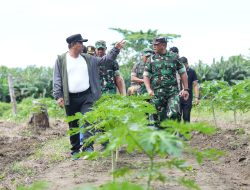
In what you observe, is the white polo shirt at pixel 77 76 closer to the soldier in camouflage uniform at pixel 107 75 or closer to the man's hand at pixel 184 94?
the soldier in camouflage uniform at pixel 107 75

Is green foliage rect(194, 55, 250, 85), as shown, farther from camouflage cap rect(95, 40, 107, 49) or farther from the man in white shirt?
the man in white shirt

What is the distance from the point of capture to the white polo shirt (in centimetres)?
709

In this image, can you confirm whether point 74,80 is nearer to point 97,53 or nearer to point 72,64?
point 72,64

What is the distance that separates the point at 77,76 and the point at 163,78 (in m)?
1.43

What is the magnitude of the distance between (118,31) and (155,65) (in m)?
30.4

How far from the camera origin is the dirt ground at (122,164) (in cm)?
542

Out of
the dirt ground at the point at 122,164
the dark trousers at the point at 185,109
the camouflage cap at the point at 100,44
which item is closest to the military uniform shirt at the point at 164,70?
the camouflage cap at the point at 100,44

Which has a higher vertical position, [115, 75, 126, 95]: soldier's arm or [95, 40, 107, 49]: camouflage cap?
[95, 40, 107, 49]: camouflage cap

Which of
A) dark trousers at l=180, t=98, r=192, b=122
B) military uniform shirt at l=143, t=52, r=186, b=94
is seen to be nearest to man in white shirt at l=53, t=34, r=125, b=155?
military uniform shirt at l=143, t=52, r=186, b=94

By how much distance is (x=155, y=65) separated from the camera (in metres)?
7.82

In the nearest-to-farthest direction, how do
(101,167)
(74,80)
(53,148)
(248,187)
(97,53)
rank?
(248,187)
(101,167)
(74,80)
(97,53)
(53,148)

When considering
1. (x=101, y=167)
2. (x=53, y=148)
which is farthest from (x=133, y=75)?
(x=101, y=167)

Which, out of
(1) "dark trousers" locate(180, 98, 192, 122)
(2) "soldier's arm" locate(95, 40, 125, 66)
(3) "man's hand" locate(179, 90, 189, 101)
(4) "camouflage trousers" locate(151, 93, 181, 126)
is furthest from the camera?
(1) "dark trousers" locate(180, 98, 192, 122)

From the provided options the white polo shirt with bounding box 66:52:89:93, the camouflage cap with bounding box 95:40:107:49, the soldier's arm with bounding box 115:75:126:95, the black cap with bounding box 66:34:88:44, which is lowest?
the soldier's arm with bounding box 115:75:126:95
